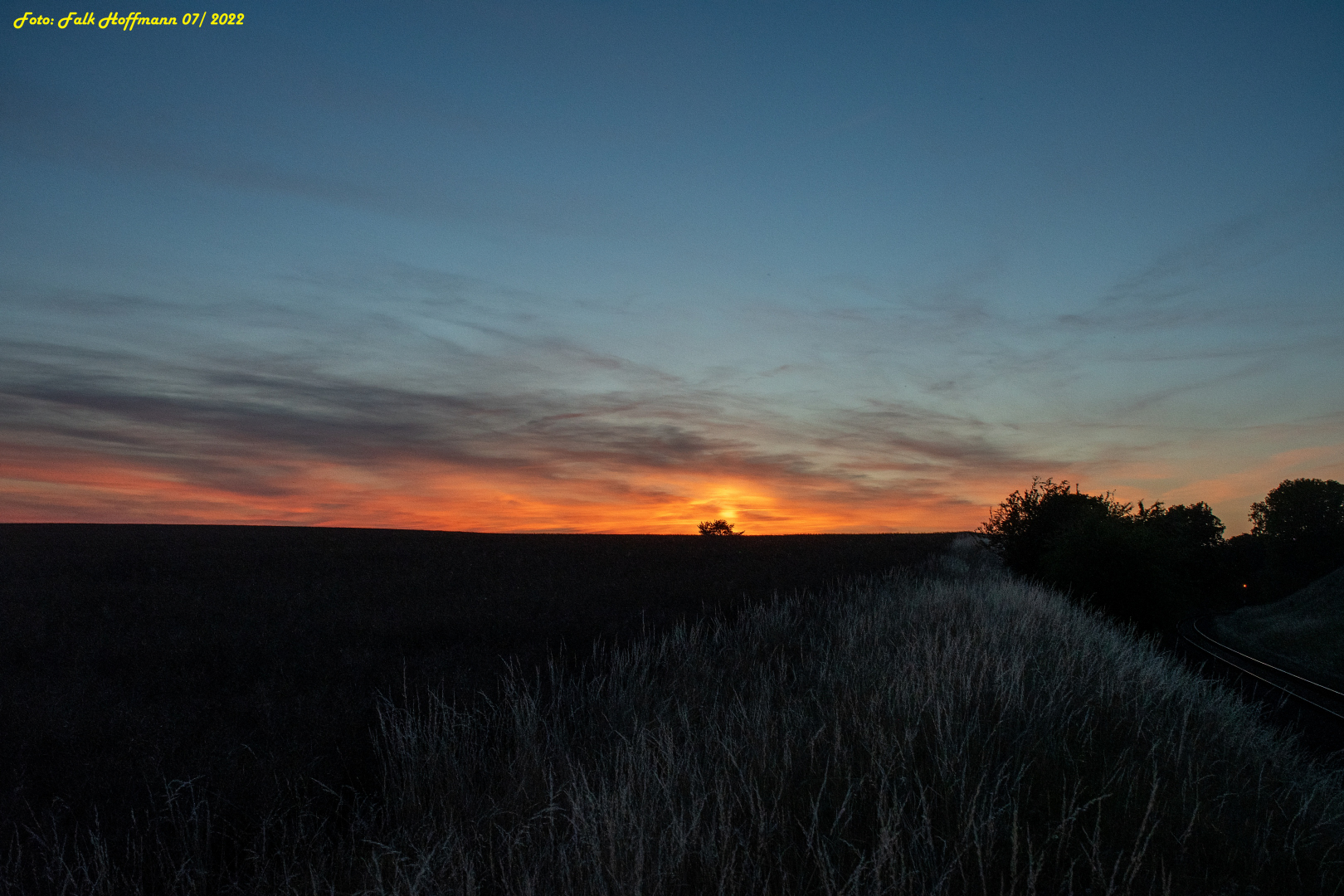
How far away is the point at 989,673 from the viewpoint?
8.27m

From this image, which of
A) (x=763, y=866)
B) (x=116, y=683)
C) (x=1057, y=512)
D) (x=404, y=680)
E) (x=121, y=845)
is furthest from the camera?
(x=1057, y=512)

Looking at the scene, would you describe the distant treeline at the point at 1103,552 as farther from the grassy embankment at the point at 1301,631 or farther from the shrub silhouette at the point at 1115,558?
the grassy embankment at the point at 1301,631

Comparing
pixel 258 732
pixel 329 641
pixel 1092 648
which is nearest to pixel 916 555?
pixel 1092 648

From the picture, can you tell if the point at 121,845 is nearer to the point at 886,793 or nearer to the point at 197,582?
the point at 886,793

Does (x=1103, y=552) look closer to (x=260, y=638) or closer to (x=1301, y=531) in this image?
(x=260, y=638)

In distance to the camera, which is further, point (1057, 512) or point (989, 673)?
point (1057, 512)

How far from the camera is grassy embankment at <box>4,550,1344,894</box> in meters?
4.61

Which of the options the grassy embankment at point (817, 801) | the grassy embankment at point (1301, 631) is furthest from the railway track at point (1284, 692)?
the grassy embankment at point (817, 801)

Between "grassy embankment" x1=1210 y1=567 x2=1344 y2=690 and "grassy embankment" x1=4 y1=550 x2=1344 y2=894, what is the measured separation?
61.6 ft

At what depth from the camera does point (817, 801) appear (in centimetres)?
468

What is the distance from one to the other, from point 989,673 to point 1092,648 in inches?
149

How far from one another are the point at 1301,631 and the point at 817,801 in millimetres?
36778

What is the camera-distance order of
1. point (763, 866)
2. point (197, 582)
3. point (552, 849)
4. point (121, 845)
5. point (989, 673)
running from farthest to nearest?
point (197, 582) → point (989, 673) → point (121, 845) → point (552, 849) → point (763, 866)

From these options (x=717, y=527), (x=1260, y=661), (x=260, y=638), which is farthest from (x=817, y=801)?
(x=717, y=527)
